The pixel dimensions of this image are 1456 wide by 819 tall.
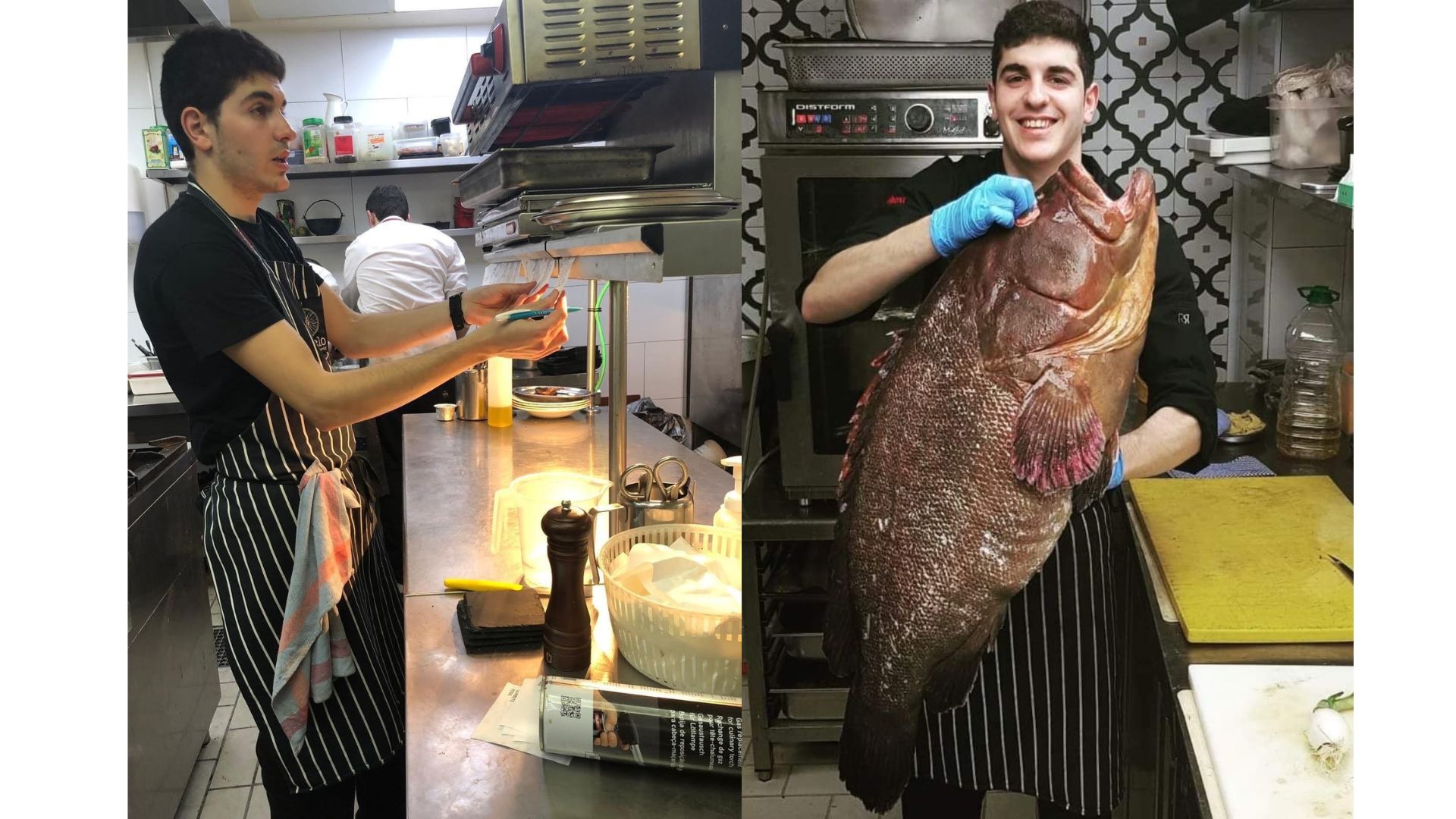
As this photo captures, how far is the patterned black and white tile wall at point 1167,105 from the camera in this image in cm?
123

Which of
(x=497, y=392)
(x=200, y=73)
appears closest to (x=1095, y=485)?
(x=497, y=392)

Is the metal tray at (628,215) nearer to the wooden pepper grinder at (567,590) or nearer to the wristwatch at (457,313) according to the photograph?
the wristwatch at (457,313)

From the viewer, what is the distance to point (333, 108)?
1.12m

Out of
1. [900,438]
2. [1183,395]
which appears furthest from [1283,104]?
[900,438]

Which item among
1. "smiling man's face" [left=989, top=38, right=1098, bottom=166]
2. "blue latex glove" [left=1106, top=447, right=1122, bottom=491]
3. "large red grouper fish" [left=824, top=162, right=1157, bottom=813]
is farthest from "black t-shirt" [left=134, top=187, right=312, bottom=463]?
"blue latex glove" [left=1106, top=447, right=1122, bottom=491]

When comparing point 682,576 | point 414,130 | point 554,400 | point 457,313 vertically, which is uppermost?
point 414,130

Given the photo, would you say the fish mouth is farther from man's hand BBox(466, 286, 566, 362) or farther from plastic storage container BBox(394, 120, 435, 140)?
plastic storage container BBox(394, 120, 435, 140)

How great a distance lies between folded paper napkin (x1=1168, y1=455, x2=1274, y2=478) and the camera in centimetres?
133

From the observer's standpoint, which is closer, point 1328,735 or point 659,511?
point 1328,735

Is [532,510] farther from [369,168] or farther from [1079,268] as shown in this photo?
[1079,268]

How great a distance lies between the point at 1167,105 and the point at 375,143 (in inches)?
36.4

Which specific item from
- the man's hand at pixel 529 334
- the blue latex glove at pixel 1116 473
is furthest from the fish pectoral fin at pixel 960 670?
the man's hand at pixel 529 334

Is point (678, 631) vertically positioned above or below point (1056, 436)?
below

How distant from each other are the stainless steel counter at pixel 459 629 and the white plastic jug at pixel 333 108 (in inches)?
13.0
